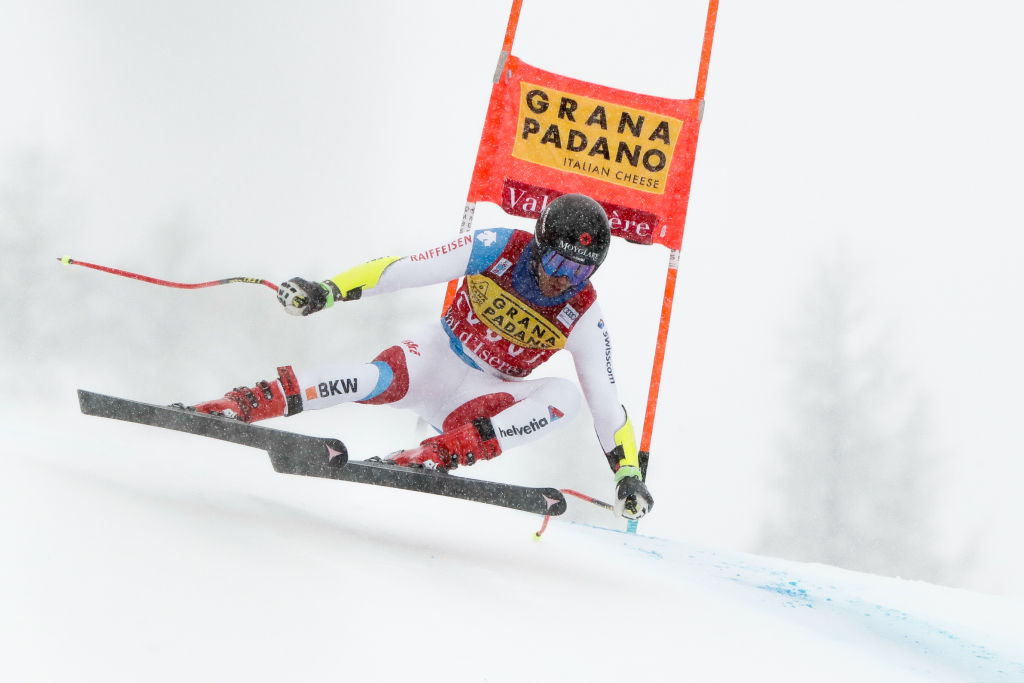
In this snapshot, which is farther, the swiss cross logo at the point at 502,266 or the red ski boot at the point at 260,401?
the swiss cross logo at the point at 502,266

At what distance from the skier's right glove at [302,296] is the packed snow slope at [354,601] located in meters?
0.68

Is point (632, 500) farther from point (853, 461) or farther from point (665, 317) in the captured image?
point (853, 461)

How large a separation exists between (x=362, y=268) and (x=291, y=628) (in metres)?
1.65

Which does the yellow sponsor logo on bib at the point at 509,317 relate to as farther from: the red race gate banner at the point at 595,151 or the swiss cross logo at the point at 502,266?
the red race gate banner at the point at 595,151

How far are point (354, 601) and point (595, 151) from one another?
374cm

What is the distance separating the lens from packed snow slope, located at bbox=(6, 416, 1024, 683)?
1.52 meters

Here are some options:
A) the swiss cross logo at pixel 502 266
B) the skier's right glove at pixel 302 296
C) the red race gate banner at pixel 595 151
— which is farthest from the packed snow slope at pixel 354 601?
the red race gate banner at pixel 595 151

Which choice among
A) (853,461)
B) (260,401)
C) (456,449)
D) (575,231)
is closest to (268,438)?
(260,401)

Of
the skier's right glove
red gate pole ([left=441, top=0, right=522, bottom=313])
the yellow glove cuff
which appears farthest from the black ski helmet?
red gate pole ([left=441, top=0, right=522, bottom=313])

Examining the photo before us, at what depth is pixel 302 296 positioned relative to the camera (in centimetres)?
285

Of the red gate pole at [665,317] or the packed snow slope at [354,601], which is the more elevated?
the red gate pole at [665,317]

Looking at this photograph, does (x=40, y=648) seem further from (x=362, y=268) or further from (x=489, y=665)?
(x=362, y=268)

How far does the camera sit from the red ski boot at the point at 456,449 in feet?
9.30

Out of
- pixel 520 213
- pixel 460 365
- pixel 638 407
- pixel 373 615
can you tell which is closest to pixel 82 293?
pixel 520 213
